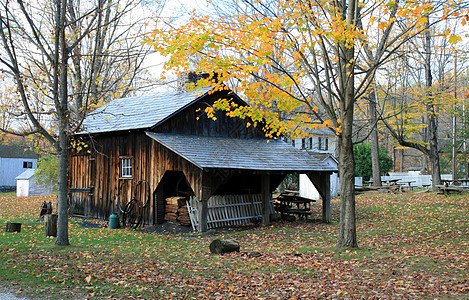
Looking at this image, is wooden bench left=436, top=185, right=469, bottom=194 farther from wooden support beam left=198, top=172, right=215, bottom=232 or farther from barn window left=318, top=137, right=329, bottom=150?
barn window left=318, top=137, right=329, bottom=150

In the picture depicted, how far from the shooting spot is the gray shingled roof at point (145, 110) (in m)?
17.0

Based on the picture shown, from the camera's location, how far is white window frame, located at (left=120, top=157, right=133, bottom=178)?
17.7m

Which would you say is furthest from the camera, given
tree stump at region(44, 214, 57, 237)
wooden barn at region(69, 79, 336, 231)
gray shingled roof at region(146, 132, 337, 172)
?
wooden barn at region(69, 79, 336, 231)

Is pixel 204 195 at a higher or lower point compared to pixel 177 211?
higher

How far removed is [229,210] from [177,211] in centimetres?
209

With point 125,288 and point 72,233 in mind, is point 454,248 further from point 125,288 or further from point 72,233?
point 72,233

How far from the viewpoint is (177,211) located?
1611 cm

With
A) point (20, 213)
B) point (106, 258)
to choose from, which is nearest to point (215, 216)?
point (106, 258)

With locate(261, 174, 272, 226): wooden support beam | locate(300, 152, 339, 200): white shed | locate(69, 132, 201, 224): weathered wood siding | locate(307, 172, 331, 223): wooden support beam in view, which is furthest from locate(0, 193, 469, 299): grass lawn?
locate(300, 152, 339, 200): white shed

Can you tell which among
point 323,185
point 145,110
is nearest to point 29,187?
point 145,110

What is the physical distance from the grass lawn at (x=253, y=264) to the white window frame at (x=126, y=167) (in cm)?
317

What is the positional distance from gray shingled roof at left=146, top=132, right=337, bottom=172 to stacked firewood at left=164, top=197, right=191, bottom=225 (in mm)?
2338

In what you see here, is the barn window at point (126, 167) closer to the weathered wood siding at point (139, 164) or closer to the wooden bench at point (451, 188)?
the weathered wood siding at point (139, 164)

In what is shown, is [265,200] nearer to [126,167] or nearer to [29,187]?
[126,167]
